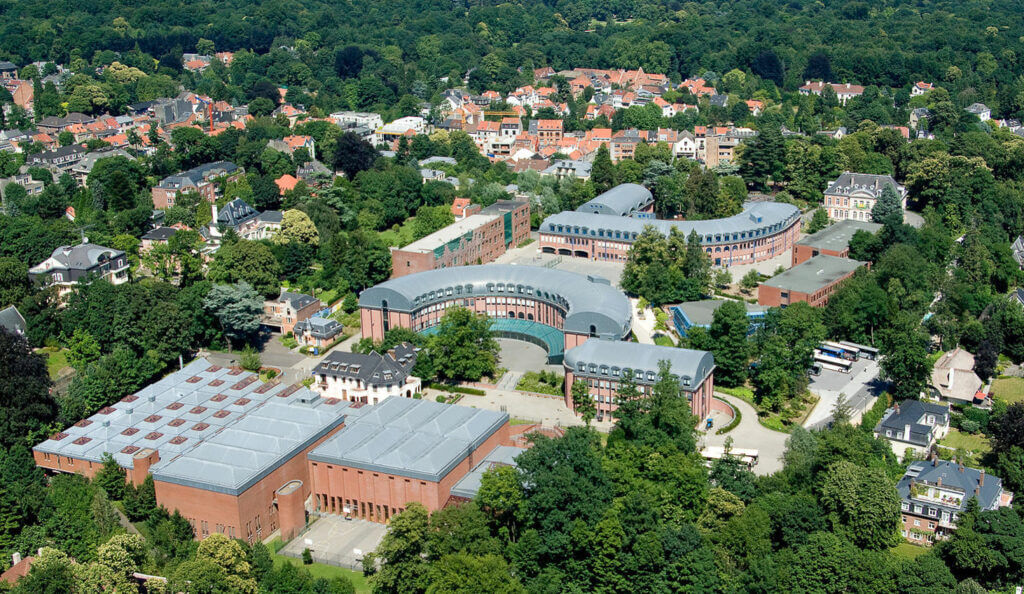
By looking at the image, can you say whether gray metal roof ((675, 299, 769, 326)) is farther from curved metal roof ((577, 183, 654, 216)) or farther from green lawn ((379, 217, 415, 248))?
green lawn ((379, 217, 415, 248))

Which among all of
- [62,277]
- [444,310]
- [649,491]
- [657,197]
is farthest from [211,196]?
[649,491]

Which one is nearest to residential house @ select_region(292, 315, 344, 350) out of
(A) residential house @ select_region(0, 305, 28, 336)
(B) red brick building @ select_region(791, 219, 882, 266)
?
(A) residential house @ select_region(0, 305, 28, 336)

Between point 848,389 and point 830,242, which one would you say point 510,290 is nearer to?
point 848,389

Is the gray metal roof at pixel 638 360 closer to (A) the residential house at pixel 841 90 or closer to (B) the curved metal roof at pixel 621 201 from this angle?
(B) the curved metal roof at pixel 621 201

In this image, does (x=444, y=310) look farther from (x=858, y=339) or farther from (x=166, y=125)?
(x=166, y=125)

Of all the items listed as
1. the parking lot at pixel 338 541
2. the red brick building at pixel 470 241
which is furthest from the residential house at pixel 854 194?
the parking lot at pixel 338 541
